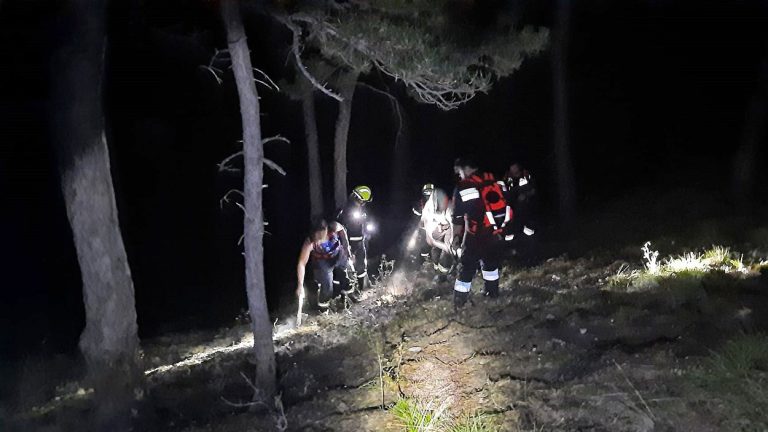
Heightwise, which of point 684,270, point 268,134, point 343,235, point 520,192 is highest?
point 268,134

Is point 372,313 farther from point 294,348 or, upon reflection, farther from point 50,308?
point 50,308

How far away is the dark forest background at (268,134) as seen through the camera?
10.5 metres

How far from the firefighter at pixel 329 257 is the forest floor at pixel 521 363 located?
0.85 m

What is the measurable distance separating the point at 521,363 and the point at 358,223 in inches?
191

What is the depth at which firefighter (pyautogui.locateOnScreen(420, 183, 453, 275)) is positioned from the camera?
9461mm

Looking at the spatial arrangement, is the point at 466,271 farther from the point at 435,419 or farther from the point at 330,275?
the point at 330,275

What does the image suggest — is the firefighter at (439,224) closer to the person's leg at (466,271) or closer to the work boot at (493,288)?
the work boot at (493,288)

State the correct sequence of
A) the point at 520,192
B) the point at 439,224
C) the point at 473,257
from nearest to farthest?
the point at 473,257 → the point at 439,224 → the point at 520,192

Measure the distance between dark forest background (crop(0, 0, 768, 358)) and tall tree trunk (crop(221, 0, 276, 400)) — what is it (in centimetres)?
251

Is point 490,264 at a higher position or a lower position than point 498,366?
higher

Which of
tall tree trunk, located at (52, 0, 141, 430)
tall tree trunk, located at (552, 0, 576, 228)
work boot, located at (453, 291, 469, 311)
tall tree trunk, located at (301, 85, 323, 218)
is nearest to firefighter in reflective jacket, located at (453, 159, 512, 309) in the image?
work boot, located at (453, 291, 469, 311)

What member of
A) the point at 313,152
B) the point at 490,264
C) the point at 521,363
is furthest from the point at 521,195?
the point at 521,363

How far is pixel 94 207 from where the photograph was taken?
646cm

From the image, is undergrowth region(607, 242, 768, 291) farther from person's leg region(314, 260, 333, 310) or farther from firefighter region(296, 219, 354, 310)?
person's leg region(314, 260, 333, 310)
